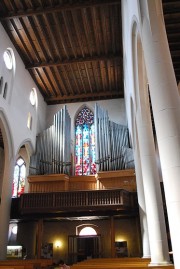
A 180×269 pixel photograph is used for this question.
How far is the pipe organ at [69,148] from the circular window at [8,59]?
4.60 metres

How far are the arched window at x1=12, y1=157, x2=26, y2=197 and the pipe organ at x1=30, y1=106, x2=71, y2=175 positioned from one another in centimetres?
233

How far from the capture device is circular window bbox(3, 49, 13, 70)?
13.8m

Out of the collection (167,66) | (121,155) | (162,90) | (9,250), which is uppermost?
(121,155)

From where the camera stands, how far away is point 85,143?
59.4 ft

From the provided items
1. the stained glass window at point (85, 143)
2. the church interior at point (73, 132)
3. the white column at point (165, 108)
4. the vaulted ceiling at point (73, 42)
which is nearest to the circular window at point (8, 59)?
the church interior at point (73, 132)

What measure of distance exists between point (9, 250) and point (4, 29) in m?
12.2

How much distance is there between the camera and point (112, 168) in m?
15.1

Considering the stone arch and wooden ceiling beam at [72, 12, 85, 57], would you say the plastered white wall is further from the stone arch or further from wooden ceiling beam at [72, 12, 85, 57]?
wooden ceiling beam at [72, 12, 85, 57]

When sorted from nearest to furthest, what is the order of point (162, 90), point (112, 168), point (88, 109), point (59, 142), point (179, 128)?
point (179, 128), point (162, 90), point (112, 168), point (59, 142), point (88, 109)

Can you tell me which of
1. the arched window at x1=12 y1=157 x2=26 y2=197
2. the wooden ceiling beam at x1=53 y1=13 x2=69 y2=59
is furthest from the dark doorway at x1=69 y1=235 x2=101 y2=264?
the wooden ceiling beam at x1=53 y1=13 x2=69 y2=59

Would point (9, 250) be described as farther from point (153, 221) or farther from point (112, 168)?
point (153, 221)

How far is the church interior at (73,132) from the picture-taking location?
12.3m

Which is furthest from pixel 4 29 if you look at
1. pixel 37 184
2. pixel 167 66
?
pixel 167 66

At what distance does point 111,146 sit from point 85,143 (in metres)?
2.86
